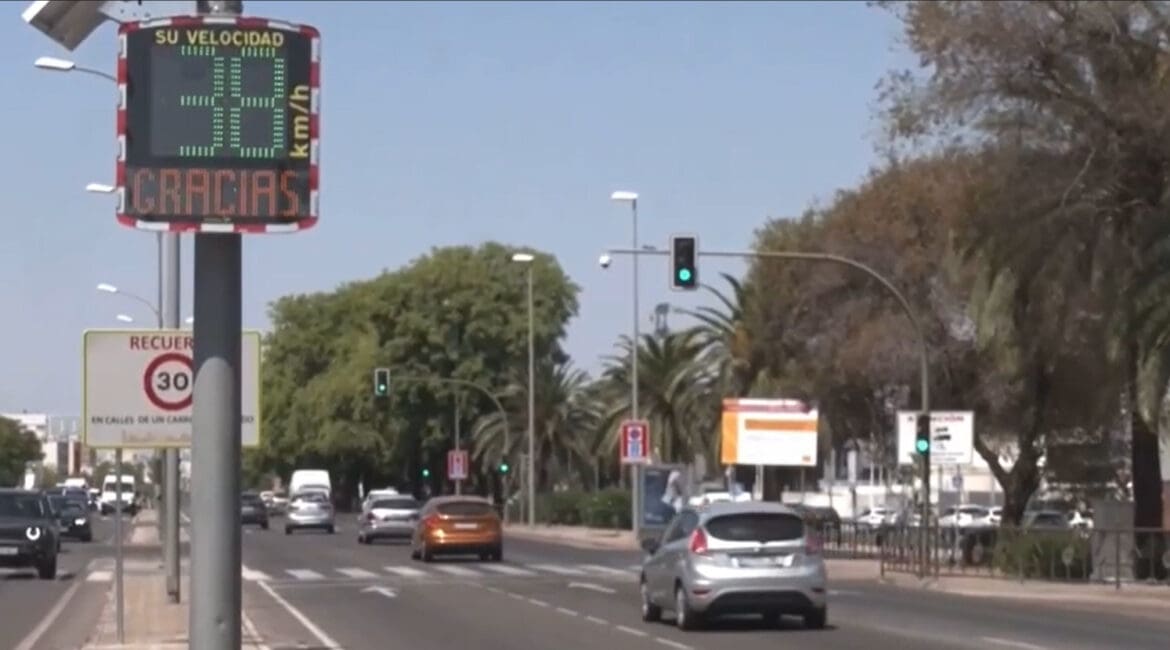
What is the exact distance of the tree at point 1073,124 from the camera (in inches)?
1560

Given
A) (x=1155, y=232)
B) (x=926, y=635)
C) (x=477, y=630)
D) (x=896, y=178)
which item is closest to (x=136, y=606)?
(x=477, y=630)

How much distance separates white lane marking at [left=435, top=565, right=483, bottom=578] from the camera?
4703 centimetres

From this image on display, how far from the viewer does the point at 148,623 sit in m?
28.3

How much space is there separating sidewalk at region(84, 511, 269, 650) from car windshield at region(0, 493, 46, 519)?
626 centimetres

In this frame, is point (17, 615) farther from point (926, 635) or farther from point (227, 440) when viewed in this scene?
point (227, 440)

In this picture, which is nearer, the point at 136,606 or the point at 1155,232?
the point at 136,606

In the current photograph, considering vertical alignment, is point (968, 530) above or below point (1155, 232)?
below

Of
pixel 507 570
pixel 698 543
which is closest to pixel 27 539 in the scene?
pixel 507 570

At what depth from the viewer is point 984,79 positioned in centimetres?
4153

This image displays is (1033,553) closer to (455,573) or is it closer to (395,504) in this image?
(455,573)

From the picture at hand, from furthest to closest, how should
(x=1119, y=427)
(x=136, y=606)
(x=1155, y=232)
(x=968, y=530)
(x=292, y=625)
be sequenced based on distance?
1. (x=1119, y=427)
2. (x=968, y=530)
3. (x=1155, y=232)
4. (x=136, y=606)
5. (x=292, y=625)

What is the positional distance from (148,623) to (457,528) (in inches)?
1044

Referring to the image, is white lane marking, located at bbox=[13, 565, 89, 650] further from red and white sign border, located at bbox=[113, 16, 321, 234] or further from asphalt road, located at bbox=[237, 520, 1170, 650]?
red and white sign border, located at bbox=[113, 16, 321, 234]

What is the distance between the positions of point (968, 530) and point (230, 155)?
40.9m
